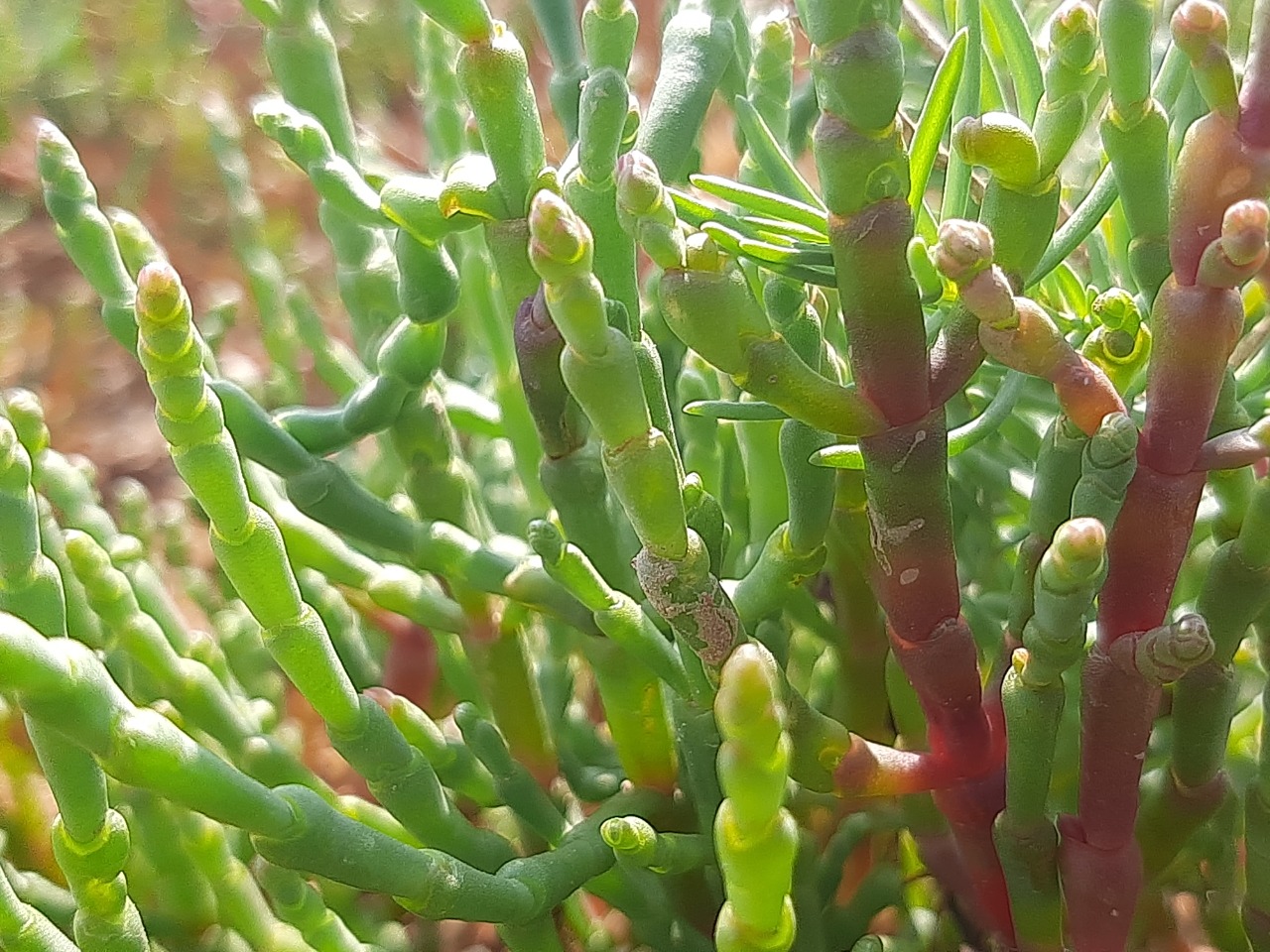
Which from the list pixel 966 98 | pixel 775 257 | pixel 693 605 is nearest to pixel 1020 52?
→ pixel 966 98

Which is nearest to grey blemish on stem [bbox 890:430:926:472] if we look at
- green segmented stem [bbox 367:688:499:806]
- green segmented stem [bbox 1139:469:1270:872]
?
green segmented stem [bbox 1139:469:1270:872]

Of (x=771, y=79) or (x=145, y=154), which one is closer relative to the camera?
(x=771, y=79)

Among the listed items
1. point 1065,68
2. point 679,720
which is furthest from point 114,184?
point 1065,68

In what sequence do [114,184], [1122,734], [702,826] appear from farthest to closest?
[114,184], [702,826], [1122,734]

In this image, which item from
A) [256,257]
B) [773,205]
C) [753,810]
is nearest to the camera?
[753,810]

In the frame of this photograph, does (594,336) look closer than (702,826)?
Yes

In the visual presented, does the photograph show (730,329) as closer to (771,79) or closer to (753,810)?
(753,810)

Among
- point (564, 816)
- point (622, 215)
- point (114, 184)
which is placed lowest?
point (564, 816)

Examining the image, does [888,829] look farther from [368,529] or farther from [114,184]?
[114,184]
